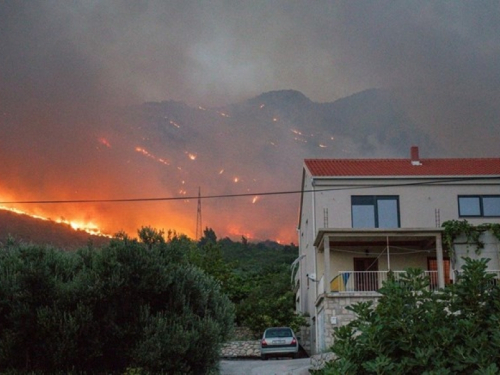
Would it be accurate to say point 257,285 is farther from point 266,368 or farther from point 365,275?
point 266,368

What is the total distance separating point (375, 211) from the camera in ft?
103

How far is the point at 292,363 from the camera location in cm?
2527

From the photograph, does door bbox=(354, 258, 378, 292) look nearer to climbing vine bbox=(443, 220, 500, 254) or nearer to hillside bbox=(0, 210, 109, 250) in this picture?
climbing vine bbox=(443, 220, 500, 254)

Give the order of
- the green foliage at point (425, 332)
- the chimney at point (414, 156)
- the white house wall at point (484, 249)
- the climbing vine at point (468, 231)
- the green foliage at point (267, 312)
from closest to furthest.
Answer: the green foliage at point (425, 332)
the climbing vine at point (468, 231)
the white house wall at point (484, 249)
the green foliage at point (267, 312)
the chimney at point (414, 156)

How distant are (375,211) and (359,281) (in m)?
3.36

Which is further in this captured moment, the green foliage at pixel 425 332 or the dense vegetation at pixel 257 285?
the dense vegetation at pixel 257 285

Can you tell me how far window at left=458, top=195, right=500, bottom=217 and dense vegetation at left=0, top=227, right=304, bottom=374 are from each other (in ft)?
54.4

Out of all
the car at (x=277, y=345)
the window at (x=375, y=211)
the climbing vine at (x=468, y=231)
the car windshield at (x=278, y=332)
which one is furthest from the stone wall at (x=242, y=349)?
the climbing vine at (x=468, y=231)

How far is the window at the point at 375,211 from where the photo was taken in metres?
31.1

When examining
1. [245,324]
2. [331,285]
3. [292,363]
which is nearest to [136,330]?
[292,363]

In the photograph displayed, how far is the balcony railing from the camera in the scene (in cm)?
2968

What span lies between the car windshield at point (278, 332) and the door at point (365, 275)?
379cm

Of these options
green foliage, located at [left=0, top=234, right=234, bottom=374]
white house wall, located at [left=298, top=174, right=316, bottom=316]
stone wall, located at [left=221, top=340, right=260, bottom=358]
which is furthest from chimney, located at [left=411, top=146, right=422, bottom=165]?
green foliage, located at [left=0, top=234, right=234, bottom=374]

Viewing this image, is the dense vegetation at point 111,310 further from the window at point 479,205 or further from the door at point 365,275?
the window at point 479,205
